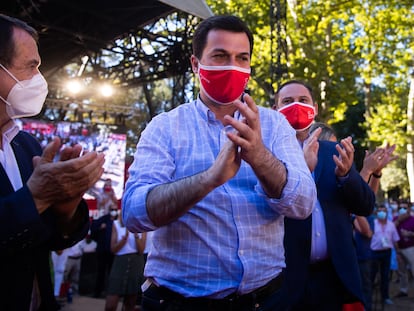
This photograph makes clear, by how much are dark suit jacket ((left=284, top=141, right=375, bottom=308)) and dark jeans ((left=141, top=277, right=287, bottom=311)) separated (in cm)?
59

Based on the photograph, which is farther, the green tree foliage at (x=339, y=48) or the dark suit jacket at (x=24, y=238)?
the green tree foliage at (x=339, y=48)

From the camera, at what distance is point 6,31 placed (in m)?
1.89

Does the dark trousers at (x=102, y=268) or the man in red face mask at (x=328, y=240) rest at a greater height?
the man in red face mask at (x=328, y=240)

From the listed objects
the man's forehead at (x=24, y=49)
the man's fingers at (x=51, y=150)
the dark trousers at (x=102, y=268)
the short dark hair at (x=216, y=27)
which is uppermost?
the short dark hair at (x=216, y=27)

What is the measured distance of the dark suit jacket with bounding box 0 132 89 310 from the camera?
4.93 feet

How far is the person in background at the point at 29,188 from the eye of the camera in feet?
4.97

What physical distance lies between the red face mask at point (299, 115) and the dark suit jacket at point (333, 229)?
0.96 ft

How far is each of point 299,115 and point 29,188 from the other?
2.00 meters

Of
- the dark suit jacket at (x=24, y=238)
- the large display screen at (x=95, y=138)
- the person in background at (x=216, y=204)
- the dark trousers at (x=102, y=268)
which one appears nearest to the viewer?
the dark suit jacket at (x=24, y=238)

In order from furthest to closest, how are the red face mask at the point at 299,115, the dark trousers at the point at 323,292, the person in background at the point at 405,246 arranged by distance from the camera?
1. the person in background at the point at 405,246
2. the red face mask at the point at 299,115
3. the dark trousers at the point at 323,292

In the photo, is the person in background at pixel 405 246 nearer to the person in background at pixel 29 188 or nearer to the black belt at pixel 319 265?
the black belt at pixel 319 265

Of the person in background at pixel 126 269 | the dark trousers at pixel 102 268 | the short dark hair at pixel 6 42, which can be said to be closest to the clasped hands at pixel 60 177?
the short dark hair at pixel 6 42

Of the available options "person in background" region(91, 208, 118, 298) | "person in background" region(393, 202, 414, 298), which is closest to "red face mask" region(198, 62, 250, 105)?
"person in background" region(91, 208, 118, 298)

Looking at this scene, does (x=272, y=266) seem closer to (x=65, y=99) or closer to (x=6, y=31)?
(x=6, y=31)
